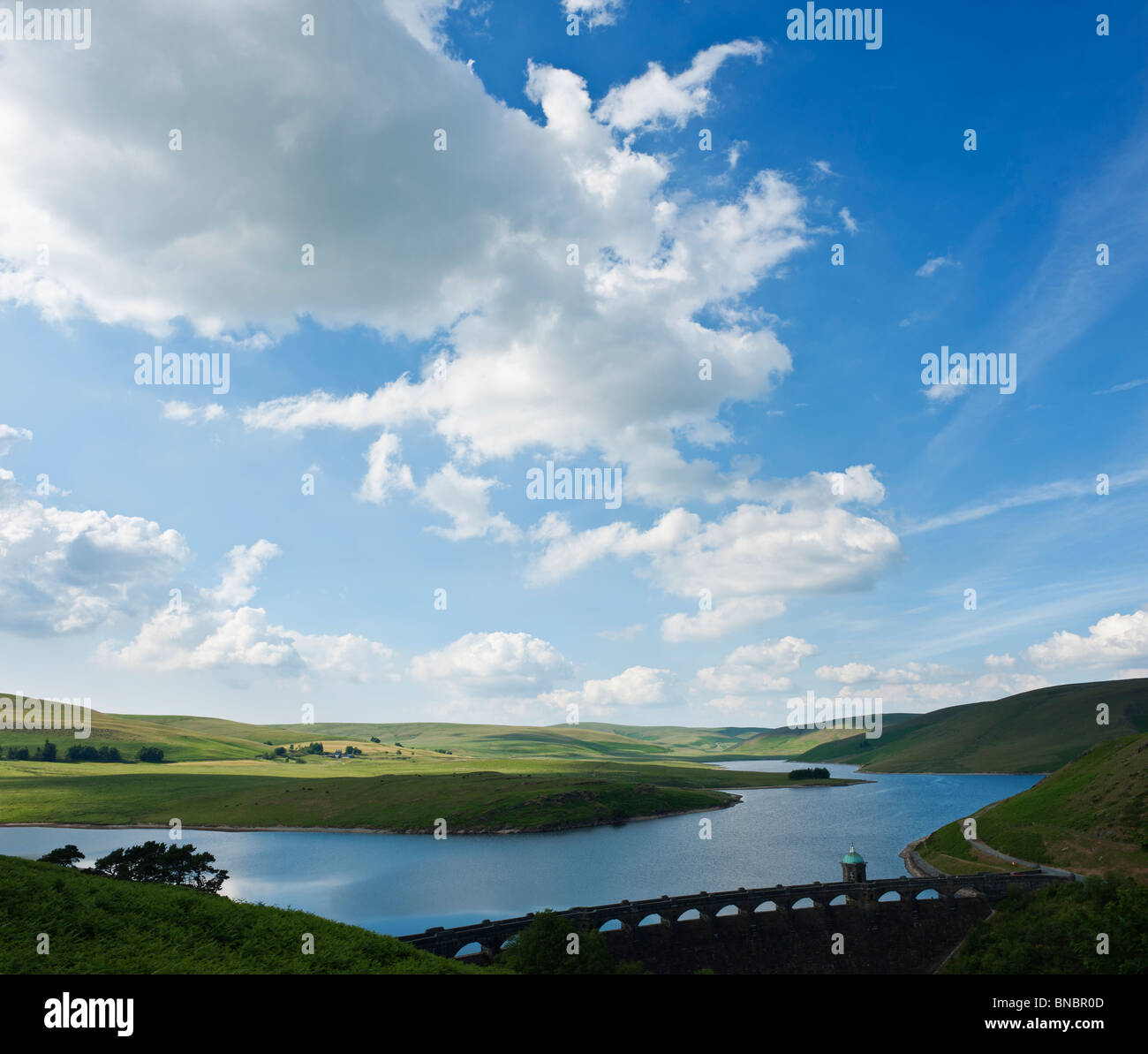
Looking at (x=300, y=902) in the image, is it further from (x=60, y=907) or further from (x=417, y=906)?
(x=60, y=907)

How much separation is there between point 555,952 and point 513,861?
89.2m

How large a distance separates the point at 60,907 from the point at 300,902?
8949cm

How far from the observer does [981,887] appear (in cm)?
8488

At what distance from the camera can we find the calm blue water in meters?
103

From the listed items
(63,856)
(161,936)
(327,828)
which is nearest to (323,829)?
(327,828)

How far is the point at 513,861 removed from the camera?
133m

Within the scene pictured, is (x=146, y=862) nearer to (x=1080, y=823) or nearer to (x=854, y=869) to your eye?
(x=854, y=869)

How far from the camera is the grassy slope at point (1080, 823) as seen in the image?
9975 centimetres

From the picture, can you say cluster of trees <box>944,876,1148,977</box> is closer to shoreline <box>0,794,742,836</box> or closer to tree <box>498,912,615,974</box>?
tree <box>498,912,615,974</box>

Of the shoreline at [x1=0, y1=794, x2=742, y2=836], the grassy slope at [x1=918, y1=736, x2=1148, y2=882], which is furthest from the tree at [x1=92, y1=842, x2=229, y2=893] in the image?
the grassy slope at [x1=918, y1=736, x2=1148, y2=882]

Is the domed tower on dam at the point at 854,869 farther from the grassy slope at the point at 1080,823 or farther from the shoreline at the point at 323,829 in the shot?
the shoreline at the point at 323,829

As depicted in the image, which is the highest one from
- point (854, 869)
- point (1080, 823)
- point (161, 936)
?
point (161, 936)

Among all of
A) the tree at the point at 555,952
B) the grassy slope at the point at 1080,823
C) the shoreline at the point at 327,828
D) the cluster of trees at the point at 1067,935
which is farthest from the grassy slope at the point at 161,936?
the shoreline at the point at 327,828
